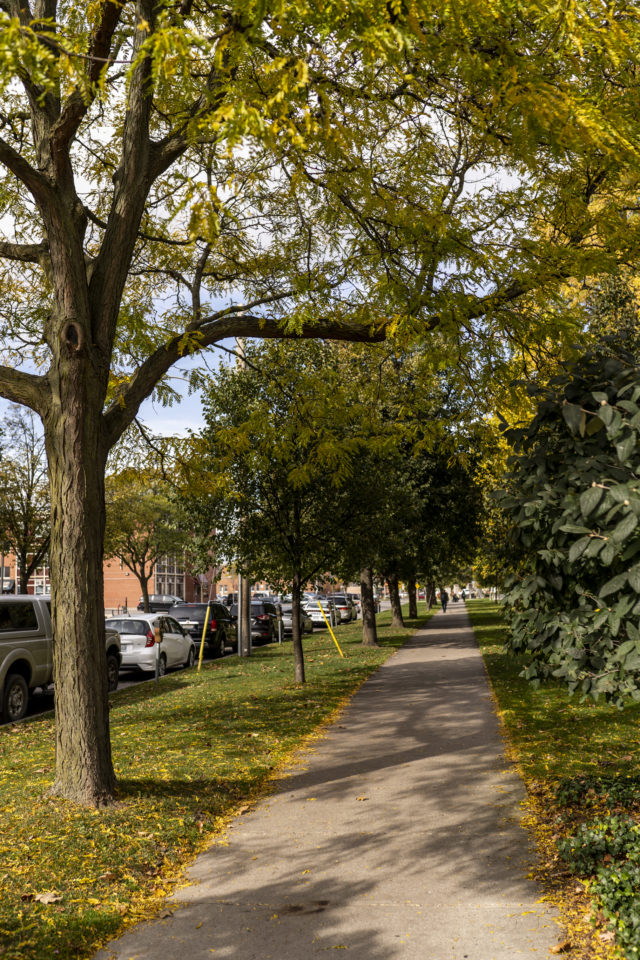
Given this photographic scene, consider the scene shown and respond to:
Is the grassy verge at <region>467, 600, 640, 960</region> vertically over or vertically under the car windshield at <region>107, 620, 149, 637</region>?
under

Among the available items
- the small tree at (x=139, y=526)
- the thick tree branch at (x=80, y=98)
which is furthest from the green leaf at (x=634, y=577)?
the small tree at (x=139, y=526)

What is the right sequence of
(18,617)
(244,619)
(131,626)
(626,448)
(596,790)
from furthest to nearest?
(244,619) < (131,626) < (18,617) < (596,790) < (626,448)

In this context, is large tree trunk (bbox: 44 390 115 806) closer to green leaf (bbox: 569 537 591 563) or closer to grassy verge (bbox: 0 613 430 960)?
grassy verge (bbox: 0 613 430 960)

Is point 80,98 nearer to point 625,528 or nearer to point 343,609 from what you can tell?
point 625,528

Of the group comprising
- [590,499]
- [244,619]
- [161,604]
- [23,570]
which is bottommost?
[244,619]

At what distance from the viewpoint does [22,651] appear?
12.5 m

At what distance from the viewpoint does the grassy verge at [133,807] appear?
4586mm

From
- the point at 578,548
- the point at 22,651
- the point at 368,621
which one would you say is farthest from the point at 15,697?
the point at 368,621

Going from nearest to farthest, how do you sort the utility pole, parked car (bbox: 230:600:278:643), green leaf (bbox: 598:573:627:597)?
green leaf (bbox: 598:573:627:597) → the utility pole → parked car (bbox: 230:600:278:643)

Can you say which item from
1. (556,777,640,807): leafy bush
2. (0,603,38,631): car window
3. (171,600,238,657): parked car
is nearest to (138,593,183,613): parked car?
(171,600,238,657): parked car

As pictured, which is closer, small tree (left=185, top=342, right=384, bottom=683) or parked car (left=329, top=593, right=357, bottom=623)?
small tree (left=185, top=342, right=384, bottom=683)

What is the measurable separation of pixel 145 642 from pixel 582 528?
15.5m

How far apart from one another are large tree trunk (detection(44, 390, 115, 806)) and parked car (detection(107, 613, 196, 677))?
35.7 ft

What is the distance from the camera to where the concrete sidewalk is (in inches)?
163
